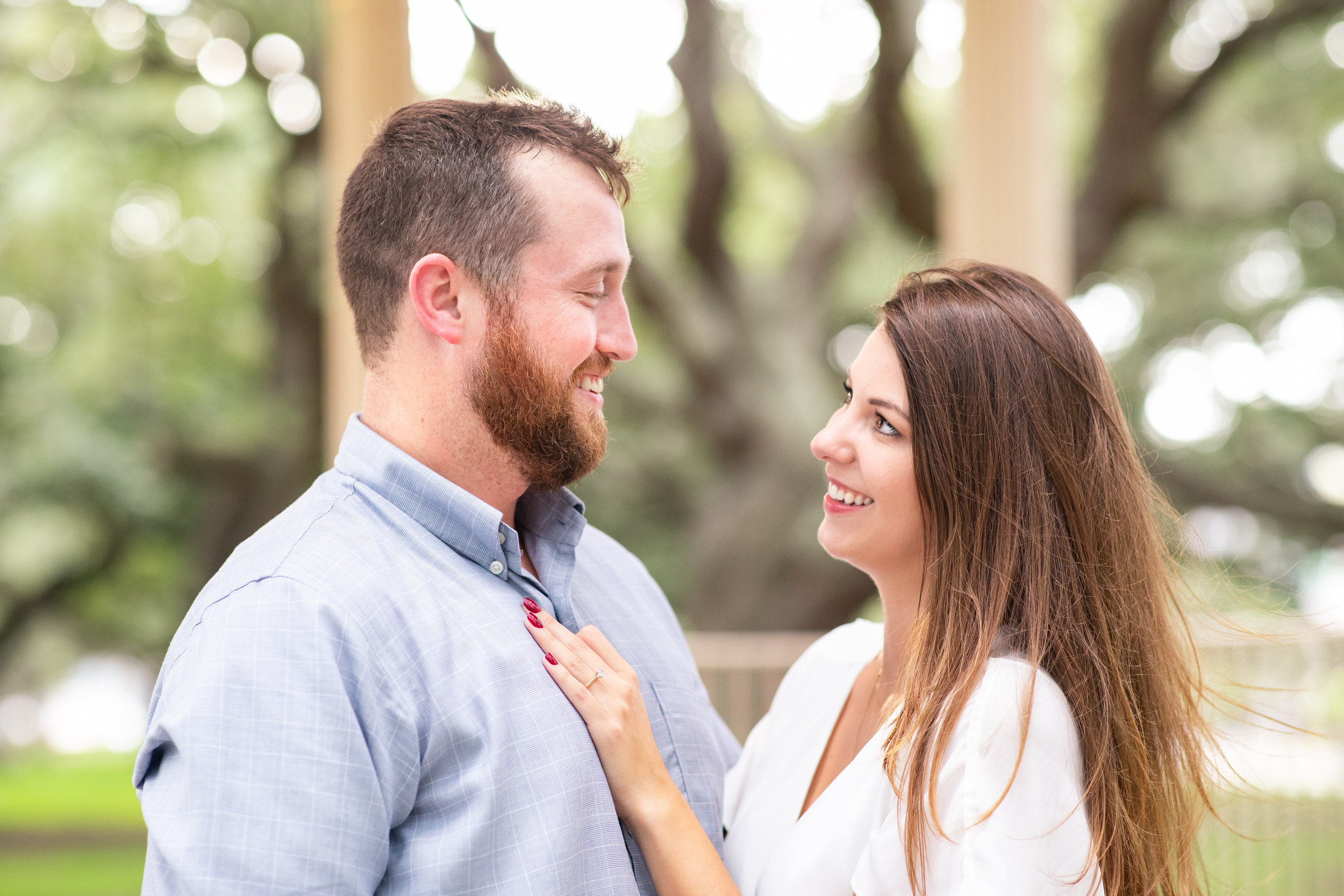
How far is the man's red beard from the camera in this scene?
1.69m

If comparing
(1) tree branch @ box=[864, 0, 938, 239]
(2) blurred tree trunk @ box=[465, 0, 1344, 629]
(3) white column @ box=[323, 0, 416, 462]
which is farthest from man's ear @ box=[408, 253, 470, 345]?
(1) tree branch @ box=[864, 0, 938, 239]

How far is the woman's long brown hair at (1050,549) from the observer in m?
1.76

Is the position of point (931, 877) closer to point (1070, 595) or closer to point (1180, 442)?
point (1070, 595)

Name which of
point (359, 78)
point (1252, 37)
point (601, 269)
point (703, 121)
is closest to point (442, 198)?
point (601, 269)

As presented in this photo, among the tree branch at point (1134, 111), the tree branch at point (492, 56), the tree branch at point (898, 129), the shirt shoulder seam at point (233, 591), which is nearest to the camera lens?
the shirt shoulder seam at point (233, 591)

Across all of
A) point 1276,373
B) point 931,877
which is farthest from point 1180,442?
point 931,877

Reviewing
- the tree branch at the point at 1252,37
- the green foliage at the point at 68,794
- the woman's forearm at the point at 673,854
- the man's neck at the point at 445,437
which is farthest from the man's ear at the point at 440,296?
the green foliage at the point at 68,794

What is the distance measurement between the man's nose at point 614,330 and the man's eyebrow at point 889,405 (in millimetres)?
417

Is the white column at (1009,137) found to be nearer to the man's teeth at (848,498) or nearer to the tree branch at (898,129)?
→ the tree branch at (898,129)

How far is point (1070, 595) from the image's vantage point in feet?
5.96

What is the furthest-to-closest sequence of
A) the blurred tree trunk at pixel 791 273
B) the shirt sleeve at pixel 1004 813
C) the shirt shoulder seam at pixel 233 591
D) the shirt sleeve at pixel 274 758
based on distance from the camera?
1. the blurred tree trunk at pixel 791 273
2. the shirt sleeve at pixel 1004 813
3. the shirt shoulder seam at pixel 233 591
4. the shirt sleeve at pixel 274 758

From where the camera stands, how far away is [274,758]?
133 cm

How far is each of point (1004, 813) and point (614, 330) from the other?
0.91m

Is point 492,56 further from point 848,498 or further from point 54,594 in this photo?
point 54,594
